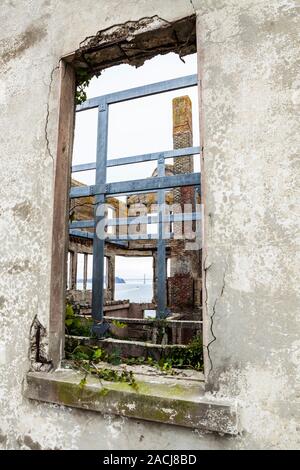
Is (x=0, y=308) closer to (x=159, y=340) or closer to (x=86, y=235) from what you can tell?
(x=159, y=340)

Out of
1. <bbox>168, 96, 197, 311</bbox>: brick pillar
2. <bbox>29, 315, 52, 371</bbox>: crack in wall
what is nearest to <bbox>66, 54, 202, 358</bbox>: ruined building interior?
<bbox>168, 96, 197, 311</bbox>: brick pillar

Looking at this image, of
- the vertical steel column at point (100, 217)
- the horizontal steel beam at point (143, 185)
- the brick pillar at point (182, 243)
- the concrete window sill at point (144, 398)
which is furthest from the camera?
the brick pillar at point (182, 243)

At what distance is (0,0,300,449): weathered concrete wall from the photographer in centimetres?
156

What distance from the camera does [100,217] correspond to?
15.6 ft

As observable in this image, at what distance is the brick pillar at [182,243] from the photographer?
11.4m

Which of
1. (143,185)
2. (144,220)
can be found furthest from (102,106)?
(144,220)

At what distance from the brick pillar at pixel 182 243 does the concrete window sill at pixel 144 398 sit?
9440mm

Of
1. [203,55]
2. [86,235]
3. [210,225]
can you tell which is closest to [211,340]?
[210,225]

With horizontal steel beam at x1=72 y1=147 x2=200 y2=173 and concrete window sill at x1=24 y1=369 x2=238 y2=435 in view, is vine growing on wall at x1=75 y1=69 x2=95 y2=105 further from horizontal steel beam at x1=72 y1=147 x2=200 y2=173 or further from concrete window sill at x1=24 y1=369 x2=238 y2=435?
horizontal steel beam at x1=72 y1=147 x2=200 y2=173

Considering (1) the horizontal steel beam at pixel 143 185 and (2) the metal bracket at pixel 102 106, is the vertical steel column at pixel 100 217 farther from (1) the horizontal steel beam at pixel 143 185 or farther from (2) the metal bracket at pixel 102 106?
(1) the horizontal steel beam at pixel 143 185

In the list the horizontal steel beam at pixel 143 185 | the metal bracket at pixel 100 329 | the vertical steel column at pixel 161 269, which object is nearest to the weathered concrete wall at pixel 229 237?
the metal bracket at pixel 100 329

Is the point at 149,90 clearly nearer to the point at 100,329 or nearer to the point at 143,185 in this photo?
the point at 143,185

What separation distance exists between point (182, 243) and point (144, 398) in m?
11.3

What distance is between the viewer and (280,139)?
1674 millimetres
